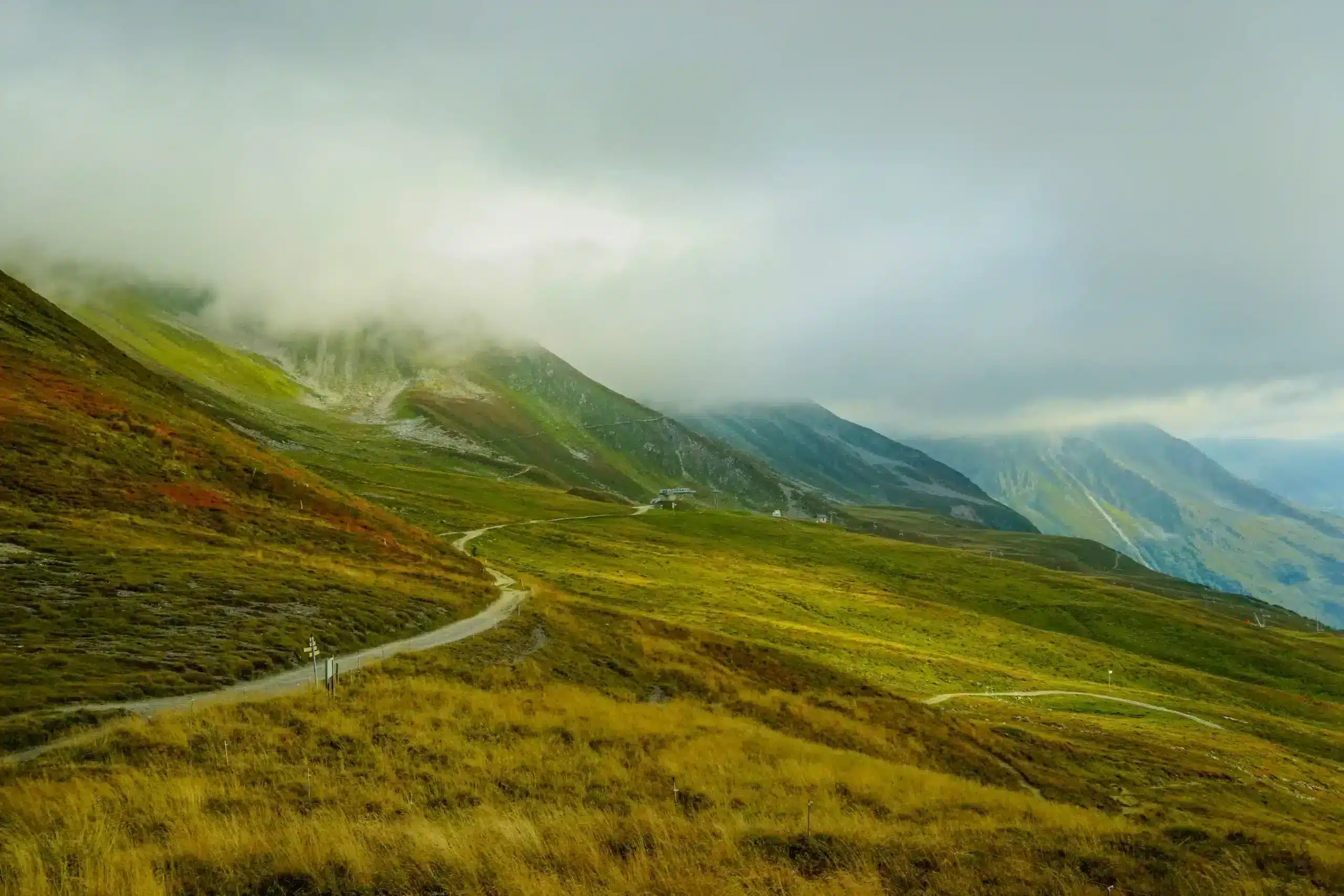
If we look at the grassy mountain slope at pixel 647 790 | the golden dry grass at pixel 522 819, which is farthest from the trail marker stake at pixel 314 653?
the grassy mountain slope at pixel 647 790

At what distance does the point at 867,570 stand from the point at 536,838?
152230 mm

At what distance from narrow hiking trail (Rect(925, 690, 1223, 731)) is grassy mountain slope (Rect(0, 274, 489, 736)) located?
44438 mm

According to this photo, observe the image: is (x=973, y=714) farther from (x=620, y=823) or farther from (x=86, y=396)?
(x=86, y=396)

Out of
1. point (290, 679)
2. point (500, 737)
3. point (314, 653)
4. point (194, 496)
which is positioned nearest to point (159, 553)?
point (194, 496)

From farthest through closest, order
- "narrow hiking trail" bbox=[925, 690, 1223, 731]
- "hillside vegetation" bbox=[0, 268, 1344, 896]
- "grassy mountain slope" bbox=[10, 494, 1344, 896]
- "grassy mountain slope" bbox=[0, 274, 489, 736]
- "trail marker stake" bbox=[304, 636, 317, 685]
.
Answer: "narrow hiking trail" bbox=[925, 690, 1223, 731] → "grassy mountain slope" bbox=[0, 274, 489, 736] → "trail marker stake" bbox=[304, 636, 317, 685] → "hillside vegetation" bbox=[0, 268, 1344, 896] → "grassy mountain slope" bbox=[10, 494, 1344, 896]

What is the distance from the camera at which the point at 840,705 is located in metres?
37.6

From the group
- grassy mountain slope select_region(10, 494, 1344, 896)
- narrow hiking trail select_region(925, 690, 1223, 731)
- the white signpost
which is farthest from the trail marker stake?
narrow hiking trail select_region(925, 690, 1223, 731)

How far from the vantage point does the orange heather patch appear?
44.6 m

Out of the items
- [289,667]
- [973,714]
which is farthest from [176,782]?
[973,714]

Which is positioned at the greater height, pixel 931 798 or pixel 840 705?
pixel 931 798

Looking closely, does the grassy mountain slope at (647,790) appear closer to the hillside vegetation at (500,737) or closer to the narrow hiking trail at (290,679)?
the hillside vegetation at (500,737)

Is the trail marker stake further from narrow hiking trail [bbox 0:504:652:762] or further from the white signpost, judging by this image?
narrow hiking trail [bbox 0:504:652:762]

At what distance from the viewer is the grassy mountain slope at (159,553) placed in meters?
21.5

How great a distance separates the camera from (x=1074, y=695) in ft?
237
